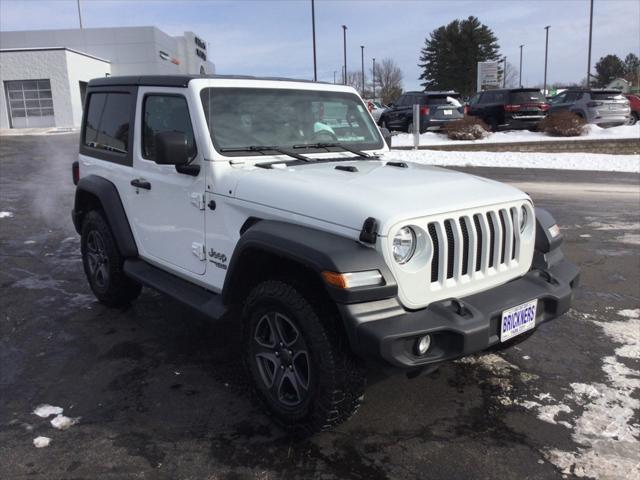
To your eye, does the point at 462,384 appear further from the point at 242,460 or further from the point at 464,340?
the point at 242,460

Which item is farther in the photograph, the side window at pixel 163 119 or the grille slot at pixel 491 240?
the side window at pixel 163 119

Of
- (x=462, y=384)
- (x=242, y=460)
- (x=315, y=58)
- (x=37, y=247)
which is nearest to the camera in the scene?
(x=242, y=460)

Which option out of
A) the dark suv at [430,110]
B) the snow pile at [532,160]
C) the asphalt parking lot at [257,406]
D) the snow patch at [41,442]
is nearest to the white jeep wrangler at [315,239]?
the asphalt parking lot at [257,406]

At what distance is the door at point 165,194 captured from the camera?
3832 millimetres

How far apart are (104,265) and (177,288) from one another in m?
1.38

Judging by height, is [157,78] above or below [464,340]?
above

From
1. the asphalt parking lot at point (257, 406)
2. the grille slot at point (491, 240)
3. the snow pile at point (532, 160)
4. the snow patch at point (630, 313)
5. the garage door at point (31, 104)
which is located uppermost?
the garage door at point (31, 104)

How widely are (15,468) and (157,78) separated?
8.91 feet

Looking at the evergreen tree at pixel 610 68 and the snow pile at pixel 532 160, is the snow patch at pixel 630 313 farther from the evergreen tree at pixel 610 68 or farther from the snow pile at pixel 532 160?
the evergreen tree at pixel 610 68

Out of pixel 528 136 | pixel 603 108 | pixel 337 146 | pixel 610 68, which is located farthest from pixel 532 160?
pixel 610 68

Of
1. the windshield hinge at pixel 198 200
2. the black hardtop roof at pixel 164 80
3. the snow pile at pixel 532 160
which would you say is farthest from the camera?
the snow pile at pixel 532 160

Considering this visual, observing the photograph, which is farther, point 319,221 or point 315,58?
point 315,58

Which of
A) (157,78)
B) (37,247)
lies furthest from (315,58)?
(157,78)

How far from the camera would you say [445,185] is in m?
3.33
